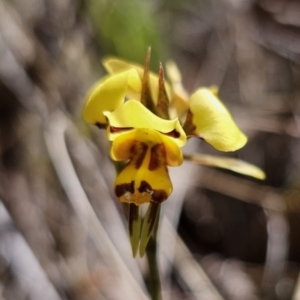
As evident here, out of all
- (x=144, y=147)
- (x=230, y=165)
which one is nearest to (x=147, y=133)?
(x=144, y=147)

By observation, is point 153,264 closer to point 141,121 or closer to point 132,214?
point 132,214

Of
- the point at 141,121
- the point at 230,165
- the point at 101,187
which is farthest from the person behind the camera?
the point at 101,187

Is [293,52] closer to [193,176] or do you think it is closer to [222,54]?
[222,54]

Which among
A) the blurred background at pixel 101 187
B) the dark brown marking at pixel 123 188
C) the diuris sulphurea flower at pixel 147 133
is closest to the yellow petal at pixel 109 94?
the diuris sulphurea flower at pixel 147 133

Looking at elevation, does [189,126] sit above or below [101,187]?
below

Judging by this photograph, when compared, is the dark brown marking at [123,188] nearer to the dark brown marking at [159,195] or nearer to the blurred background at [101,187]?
the dark brown marking at [159,195]

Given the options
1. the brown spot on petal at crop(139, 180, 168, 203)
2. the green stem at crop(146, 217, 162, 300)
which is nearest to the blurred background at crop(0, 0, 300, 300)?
the green stem at crop(146, 217, 162, 300)
